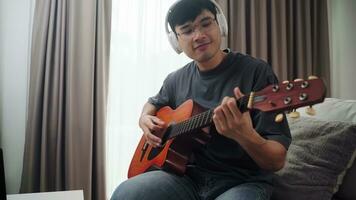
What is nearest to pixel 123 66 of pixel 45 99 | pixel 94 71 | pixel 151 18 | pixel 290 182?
pixel 94 71

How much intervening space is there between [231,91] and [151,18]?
3.97 feet

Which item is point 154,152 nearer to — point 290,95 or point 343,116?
point 290,95

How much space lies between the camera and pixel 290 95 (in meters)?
0.74

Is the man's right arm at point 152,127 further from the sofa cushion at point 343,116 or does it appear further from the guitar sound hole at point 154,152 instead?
the sofa cushion at point 343,116

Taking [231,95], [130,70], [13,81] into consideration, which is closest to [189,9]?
[231,95]

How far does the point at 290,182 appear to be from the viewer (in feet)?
3.75

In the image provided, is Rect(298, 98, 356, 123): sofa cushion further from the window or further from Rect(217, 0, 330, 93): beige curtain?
the window

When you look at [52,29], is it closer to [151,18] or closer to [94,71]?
[94,71]

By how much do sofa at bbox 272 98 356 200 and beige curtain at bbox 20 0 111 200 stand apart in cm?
113

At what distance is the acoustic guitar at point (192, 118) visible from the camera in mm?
716

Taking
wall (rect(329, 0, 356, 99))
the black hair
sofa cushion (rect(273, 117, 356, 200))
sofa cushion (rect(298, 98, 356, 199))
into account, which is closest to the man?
the black hair

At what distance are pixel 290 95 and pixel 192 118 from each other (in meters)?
0.38

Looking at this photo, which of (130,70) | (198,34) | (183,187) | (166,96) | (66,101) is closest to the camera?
(183,187)

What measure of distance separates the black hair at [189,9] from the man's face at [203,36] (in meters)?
0.02
